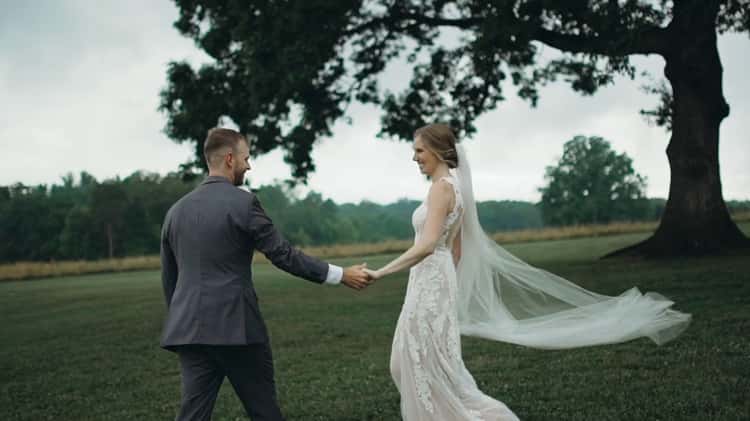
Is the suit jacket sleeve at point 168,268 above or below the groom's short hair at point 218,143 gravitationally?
below

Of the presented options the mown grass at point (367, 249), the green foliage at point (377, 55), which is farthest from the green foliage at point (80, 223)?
the green foliage at point (377, 55)

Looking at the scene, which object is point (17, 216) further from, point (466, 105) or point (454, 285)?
point (454, 285)

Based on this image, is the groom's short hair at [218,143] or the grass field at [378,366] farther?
the grass field at [378,366]

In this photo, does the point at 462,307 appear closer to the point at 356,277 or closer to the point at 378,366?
the point at 356,277

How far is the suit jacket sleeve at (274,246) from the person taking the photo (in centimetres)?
495

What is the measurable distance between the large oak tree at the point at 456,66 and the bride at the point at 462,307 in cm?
1258

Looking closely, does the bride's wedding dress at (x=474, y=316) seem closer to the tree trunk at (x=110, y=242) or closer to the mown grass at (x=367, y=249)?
the mown grass at (x=367, y=249)

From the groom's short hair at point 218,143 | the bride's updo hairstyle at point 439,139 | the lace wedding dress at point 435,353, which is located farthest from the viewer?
the bride's updo hairstyle at point 439,139

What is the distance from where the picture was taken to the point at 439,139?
19.9 feet

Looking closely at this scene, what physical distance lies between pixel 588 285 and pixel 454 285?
11322 mm

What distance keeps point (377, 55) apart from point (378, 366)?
1576 cm

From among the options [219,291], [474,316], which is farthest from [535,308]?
[219,291]

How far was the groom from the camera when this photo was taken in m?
4.87

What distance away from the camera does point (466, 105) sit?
80.5ft
